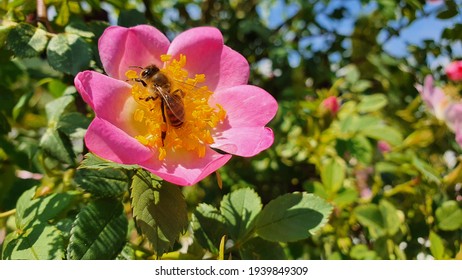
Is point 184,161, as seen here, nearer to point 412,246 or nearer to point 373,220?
point 373,220

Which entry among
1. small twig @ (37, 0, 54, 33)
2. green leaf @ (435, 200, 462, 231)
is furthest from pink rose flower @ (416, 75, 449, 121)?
small twig @ (37, 0, 54, 33)

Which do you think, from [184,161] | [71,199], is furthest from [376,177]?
[71,199]

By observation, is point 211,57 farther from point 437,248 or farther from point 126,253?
point 437,248

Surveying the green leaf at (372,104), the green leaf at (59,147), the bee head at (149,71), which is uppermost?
the bee head at (149,71)

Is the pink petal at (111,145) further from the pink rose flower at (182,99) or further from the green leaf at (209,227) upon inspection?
the green leaf at (209,227)

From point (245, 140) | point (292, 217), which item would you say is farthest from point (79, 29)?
point (292, 217)

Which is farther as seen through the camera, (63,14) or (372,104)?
(372,104)

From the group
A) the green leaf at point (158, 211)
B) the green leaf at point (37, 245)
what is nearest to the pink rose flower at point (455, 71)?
the green leaf at point (158, 211)
